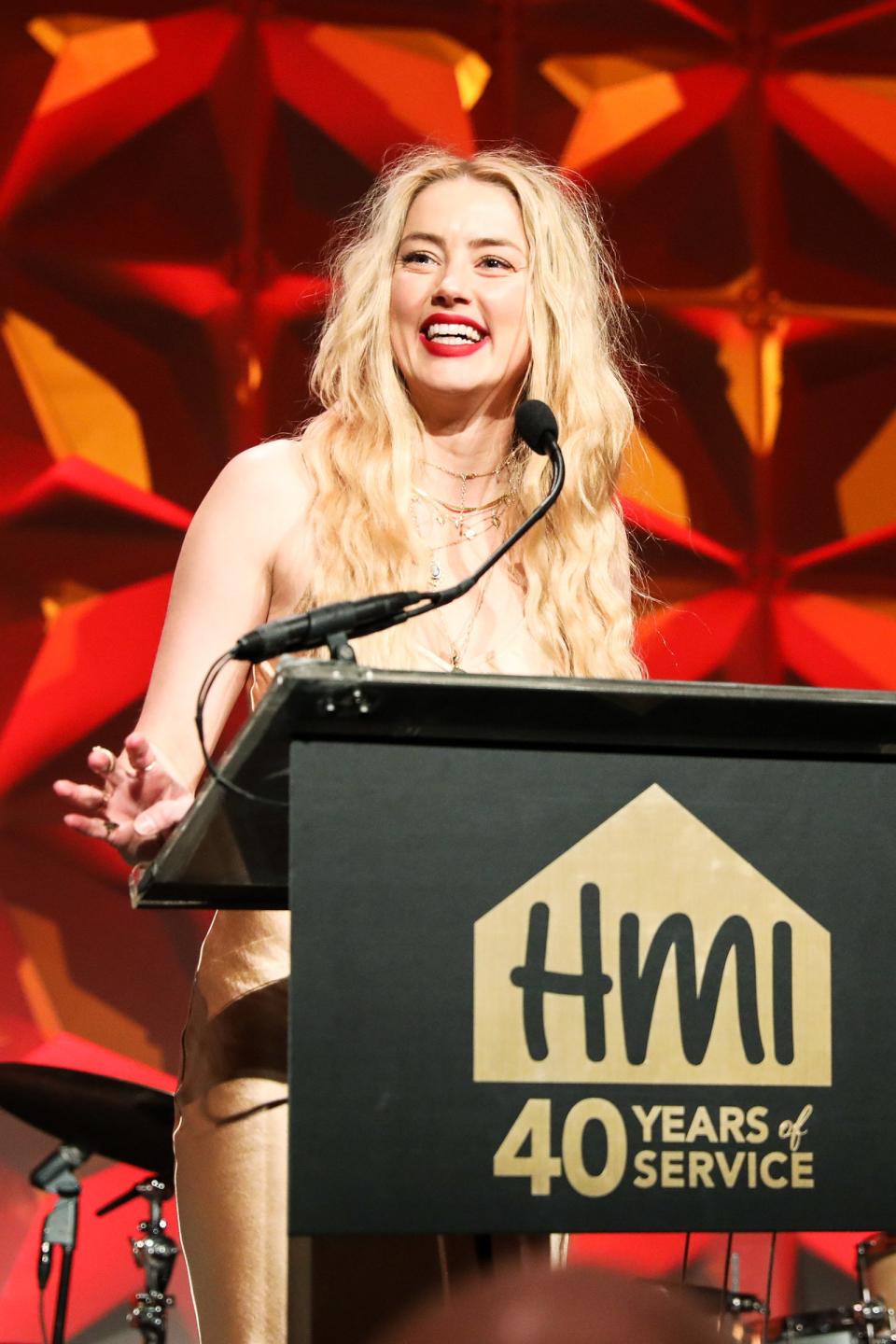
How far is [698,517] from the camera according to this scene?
14.7 ft

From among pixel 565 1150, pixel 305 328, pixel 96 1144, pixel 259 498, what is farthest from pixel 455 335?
pixel 305 328

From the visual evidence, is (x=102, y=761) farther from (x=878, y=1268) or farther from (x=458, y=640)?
(x=878, y=1268)

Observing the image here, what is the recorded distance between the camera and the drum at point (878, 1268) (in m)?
3.37

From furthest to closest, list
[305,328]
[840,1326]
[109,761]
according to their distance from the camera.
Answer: [305,328]
[840,1326]
[109,761]

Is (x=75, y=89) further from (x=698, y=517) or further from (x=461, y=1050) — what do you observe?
(x=461, y=1050)

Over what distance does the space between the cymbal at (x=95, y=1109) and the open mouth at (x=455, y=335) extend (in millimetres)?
1659

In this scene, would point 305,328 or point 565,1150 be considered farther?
point 305,328

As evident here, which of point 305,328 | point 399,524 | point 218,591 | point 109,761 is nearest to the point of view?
point 109,761

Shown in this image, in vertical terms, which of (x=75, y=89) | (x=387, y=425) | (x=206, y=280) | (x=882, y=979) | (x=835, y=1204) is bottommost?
(x=835, y=1204)

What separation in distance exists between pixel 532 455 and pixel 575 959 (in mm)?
1199

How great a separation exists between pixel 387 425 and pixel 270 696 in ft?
3.67

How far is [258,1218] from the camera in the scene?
171 cm

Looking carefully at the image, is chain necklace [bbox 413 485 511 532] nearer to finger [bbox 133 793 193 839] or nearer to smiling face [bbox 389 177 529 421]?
smiling face [bbox 389 177 529 421]

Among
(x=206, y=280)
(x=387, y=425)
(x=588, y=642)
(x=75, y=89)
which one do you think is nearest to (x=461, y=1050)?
(x=588, y=642)
